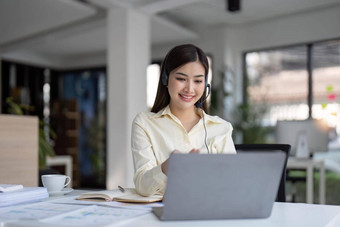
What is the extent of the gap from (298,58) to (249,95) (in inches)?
42.6

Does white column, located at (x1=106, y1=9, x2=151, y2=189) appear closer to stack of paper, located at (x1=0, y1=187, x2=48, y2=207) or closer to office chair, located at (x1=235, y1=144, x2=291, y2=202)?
office chair, located at (x1=235, y1=144, x2=291, y2=202)

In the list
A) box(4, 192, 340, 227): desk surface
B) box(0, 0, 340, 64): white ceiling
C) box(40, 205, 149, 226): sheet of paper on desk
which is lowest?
box(4, 192, 340, 227): desk surface

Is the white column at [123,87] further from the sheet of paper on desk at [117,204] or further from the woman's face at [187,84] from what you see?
the sheet of paper on desk at [117,204]

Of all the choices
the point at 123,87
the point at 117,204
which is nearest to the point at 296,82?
the point at 123,87

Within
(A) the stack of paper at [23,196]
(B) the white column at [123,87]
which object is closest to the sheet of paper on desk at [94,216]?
(A) the stack of paper at [23,196]

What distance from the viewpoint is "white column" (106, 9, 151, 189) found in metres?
5.62

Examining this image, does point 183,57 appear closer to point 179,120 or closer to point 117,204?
point 179,120

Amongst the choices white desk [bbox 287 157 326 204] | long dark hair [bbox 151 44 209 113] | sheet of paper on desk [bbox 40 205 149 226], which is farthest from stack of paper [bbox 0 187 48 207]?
white desk [bbox 287 157 326 204]

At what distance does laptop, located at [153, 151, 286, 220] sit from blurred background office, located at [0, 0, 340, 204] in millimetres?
3971

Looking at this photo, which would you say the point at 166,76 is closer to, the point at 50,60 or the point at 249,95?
the point at 249,95

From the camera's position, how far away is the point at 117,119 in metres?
5.68

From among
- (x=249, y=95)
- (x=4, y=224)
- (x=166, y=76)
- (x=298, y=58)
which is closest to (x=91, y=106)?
(x=249, y=95)

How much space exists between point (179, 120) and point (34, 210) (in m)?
0.74

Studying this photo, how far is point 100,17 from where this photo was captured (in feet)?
21.5
